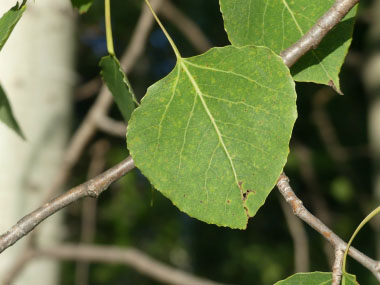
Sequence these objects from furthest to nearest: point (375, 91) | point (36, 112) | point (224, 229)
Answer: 1. point (224, 229)
2. point (375, 91)
3. point (36, 112)

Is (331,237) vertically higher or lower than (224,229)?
higher

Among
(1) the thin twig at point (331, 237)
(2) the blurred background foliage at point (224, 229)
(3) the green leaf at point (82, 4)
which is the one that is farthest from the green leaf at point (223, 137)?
(2) the blurred background foliage at point (224, 229)

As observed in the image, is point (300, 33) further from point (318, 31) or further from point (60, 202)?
point (60, 202)

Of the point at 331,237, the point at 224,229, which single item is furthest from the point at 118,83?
the point at 224,229

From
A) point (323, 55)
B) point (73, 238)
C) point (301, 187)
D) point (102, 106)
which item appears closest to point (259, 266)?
point (301, 187)

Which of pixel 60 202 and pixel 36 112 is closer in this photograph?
pixel 60 202

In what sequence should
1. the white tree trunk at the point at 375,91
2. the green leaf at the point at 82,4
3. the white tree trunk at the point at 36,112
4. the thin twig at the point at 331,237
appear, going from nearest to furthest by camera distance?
1. the thin twig at the point at 331,237
2. the green leaf at the point at 82,4
3. the white tree trunk at the point at 36,112
4. the white tree trunk at the point at 375,91

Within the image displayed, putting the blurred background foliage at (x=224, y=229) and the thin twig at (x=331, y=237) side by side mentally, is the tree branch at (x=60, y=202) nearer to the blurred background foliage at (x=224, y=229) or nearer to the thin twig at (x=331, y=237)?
the thin twig at (x=331, y=237)
